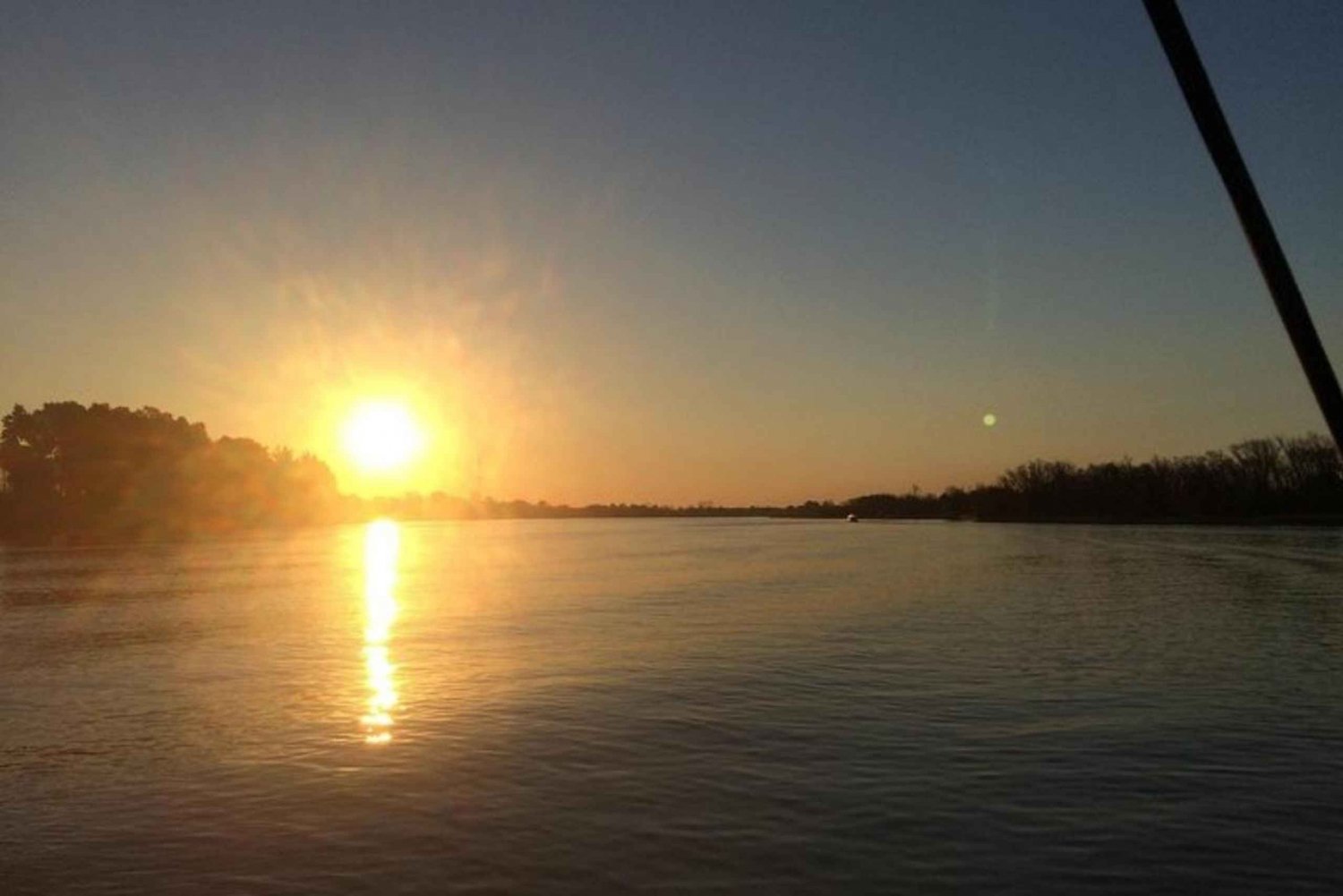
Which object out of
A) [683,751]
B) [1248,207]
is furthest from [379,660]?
[1248,207]

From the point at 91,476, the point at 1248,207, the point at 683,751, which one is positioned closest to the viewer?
the point at 1248,207

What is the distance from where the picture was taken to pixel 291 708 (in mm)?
22344

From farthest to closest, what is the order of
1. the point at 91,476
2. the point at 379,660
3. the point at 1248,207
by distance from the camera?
the point at 91,476 < the point at 379,660 < the point at 1248,207

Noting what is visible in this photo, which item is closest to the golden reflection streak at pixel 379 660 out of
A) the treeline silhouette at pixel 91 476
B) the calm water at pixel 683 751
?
the calm water at pixel 683 751

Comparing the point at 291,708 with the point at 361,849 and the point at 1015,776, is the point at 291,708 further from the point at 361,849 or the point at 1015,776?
the point at 1015,776

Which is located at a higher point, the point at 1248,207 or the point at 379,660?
the point at 1248,207

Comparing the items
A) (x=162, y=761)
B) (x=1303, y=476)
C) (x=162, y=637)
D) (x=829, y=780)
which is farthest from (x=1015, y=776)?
(x=1303, y=476)

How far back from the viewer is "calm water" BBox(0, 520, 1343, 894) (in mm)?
11805

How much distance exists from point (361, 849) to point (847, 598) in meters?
37.8

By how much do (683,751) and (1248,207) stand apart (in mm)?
15931

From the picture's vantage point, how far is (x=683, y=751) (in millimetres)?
17594

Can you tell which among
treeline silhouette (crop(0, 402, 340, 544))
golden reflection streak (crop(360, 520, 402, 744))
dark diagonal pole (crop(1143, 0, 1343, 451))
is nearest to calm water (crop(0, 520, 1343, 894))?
golden reflection streak (crop(360, 520, 402, 744))

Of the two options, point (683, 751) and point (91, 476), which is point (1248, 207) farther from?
point (91, 476)

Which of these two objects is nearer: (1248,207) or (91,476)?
(1248,207)
